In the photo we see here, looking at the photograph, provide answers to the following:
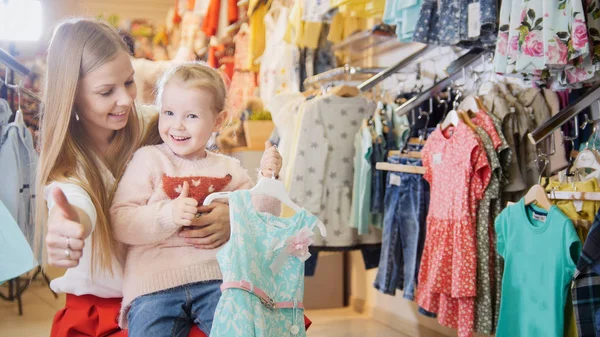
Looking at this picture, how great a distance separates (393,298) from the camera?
387cm

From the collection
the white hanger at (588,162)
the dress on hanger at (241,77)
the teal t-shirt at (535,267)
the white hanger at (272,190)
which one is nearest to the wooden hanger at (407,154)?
the teal t-shirt at (535,267)

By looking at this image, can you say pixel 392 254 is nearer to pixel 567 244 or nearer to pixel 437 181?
pixel 437 181

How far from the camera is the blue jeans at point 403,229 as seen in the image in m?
2.91

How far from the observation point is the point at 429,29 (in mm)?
2775

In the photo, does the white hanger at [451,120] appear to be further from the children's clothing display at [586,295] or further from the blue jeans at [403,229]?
the children's clothing display at [586,295]

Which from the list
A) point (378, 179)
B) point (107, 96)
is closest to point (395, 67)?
point (378, 179)

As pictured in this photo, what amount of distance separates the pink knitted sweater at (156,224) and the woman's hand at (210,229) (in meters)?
0.02

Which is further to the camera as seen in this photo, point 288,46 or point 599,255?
point 288,46

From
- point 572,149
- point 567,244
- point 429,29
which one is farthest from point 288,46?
point 567,244

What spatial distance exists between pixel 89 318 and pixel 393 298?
2.48 meters

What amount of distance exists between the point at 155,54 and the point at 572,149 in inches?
178

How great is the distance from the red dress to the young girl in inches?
41.9

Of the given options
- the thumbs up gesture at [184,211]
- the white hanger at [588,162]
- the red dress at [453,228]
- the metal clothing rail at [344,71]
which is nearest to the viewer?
the thumbs up gesture at [184,211]

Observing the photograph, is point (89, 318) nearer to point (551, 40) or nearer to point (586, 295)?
point (586, 295)
